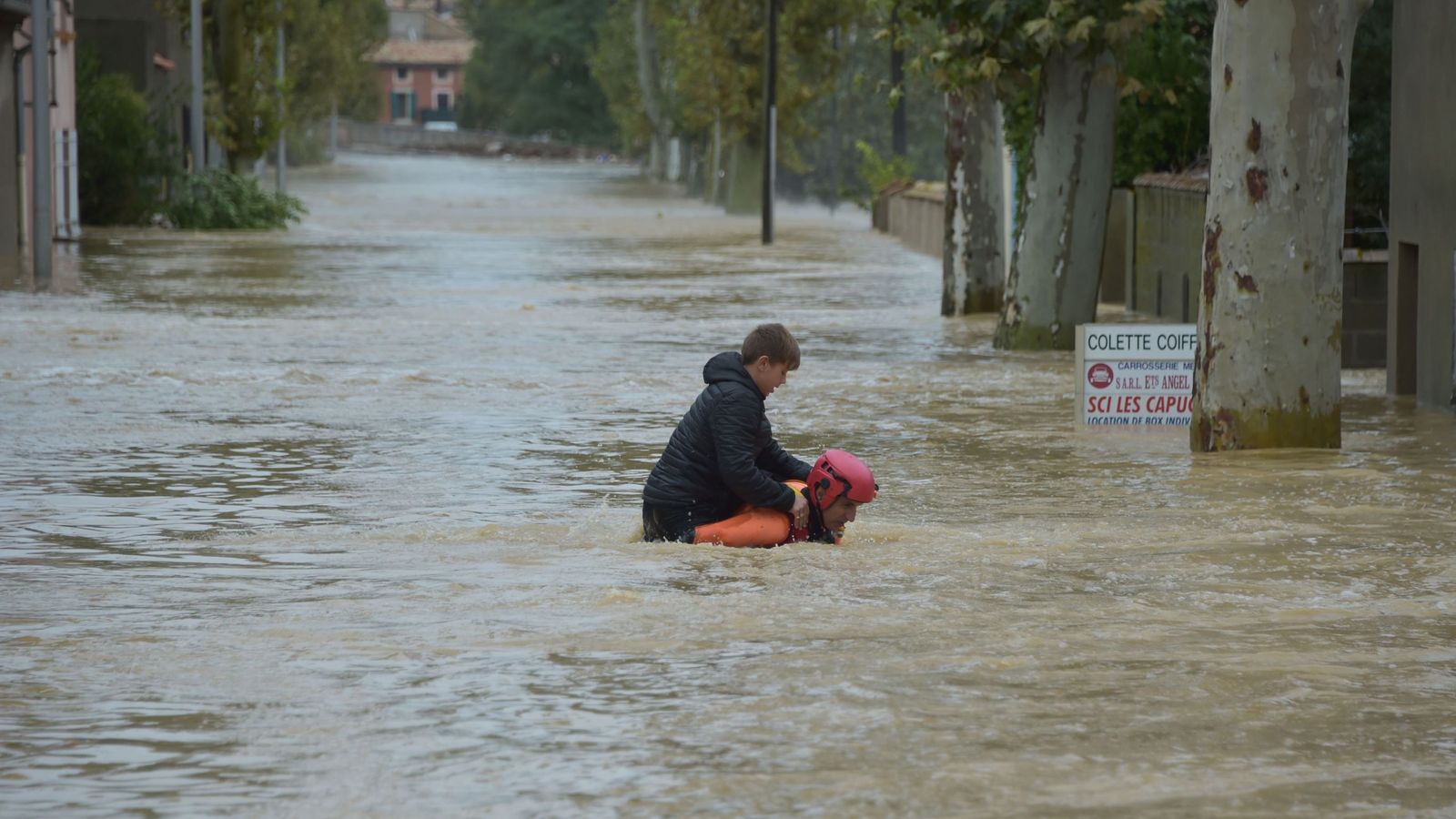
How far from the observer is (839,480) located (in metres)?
9.85

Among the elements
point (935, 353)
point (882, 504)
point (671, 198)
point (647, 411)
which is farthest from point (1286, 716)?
point (671, 198)

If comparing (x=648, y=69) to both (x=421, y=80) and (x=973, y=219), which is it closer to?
(x=973, y=219)

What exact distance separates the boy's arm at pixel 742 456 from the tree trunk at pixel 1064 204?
11.0m

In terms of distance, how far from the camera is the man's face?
9906 millimetres

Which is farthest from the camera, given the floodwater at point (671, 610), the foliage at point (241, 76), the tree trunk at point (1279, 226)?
the foliage at point (241, 76)

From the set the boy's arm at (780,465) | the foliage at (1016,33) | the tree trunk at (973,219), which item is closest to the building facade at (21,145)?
the tree trunk at (973,219)

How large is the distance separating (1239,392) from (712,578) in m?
5.05

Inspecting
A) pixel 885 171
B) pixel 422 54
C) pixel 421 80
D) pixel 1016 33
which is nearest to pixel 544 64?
pixel 885 171

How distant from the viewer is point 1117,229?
2723 cm

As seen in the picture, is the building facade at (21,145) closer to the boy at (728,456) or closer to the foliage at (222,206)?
the foliage at (222,206)

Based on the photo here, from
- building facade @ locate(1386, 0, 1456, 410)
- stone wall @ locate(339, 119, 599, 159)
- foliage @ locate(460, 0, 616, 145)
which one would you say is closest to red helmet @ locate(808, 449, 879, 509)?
building facade @ locate(1386, 0, 1456, 410)

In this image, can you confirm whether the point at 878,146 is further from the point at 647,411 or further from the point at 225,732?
the point at 225,732

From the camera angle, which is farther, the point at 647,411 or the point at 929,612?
the point at 647,411

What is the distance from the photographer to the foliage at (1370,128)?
800 inches
